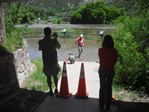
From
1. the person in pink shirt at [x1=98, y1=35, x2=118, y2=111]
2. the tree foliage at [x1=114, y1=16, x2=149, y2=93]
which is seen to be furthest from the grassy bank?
the person in pink shirt at [x1=98, y1=35, x2=118, y2=111]

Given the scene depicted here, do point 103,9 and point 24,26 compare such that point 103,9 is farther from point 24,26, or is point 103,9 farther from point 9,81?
point 9,81

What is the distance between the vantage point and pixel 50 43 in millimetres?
9414

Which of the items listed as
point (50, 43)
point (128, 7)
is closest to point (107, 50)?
point (50, 43)

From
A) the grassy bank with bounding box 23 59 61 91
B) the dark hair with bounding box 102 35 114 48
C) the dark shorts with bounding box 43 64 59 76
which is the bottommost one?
the grassy bank with bounding box 23 59 61 91

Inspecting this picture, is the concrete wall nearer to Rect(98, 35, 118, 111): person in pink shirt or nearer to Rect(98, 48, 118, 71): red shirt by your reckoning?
Rect(98, 35, 118, 111): person in pink shirt

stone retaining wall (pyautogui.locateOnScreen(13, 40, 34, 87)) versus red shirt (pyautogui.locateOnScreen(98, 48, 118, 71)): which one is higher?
red shirt (pyautogui.locateOnScreen(98, 48, 118, 71))

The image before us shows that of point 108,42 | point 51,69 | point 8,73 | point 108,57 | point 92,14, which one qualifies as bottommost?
point 92,14

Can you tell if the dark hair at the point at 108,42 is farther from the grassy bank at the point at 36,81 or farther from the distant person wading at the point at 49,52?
the grassy bank at the point at 36,81

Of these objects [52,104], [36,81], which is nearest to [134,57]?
[36,81]

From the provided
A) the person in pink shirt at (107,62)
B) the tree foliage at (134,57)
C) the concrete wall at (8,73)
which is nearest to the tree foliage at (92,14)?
the tree foliage at (134,57)

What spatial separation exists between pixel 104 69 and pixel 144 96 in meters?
3.23

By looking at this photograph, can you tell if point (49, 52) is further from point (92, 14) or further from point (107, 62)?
point (92, 14)

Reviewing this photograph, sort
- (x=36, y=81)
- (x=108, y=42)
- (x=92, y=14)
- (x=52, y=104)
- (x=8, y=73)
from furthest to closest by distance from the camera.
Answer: (x=92, y=14) < (x=36, y=81) < (x=8, y=73) < (x=52, y=104) < (x=108, y=42)

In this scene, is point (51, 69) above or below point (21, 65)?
above
